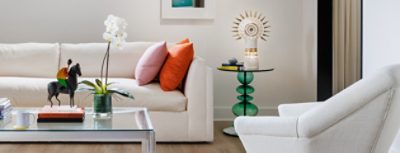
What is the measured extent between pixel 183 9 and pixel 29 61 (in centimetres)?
154

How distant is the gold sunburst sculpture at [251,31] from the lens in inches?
207

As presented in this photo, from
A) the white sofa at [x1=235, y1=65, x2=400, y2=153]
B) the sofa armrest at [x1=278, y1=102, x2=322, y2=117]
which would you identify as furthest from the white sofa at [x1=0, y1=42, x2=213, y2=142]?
the white sofa at [x1=235, y1=65, x2=400, y2=153]

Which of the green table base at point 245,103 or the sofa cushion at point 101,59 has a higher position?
the sofa cushion at point 101,59

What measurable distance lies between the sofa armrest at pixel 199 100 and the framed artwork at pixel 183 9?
1.22m

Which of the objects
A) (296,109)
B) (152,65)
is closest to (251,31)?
(152,65)

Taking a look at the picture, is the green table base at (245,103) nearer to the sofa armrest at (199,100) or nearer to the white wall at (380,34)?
the sofa armrest at (199,100)

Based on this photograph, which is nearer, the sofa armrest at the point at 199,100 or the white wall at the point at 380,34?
the white wall at the point at 380,34

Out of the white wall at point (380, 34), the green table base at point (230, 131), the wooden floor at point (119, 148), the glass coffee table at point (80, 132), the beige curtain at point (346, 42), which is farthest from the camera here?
the beige curtain at point (346, 42)

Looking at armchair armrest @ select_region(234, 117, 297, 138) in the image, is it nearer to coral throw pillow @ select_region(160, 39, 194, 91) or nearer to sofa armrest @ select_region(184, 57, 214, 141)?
sofa armrest @ select_region(184, 57, 214, 141)

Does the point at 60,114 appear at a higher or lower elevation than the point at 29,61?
lower

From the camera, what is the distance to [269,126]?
245cm

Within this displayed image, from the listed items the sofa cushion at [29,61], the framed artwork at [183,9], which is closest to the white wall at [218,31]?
the framed artwork at [183,9]

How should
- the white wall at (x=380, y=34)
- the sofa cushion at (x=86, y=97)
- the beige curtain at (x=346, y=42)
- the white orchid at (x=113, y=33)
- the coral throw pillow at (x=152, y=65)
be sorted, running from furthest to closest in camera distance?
the beige curtain at (x=346, y=42), the coral throw pillow at (x=152, y=65), the sofa cushion at (x=86, y=97), the white wall at (x=380, y=34), the white orchid at (x=113, y=33)

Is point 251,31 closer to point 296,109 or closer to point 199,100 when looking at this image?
point 199,100
